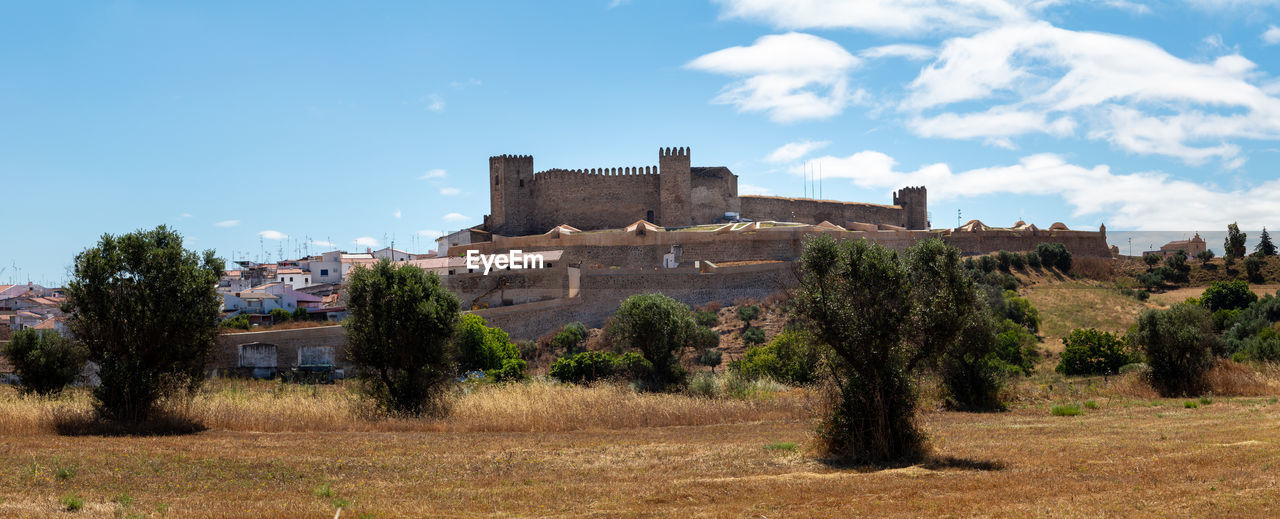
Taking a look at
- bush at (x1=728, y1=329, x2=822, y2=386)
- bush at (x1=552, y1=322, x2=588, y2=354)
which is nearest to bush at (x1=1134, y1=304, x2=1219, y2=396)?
bush at (x1=728, y1=329, x2=822, y2=386)

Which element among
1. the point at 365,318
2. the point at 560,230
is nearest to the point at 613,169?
the point at 560,230

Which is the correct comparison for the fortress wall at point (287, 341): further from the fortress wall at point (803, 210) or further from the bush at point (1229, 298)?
the bush at point (1229, 298)

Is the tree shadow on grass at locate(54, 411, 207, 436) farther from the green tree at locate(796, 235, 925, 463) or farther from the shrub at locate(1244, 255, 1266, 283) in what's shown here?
the shrub at locate(1244, 255, 1266, 283)

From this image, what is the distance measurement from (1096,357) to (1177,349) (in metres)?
5.70

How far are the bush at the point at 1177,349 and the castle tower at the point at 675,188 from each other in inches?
1282

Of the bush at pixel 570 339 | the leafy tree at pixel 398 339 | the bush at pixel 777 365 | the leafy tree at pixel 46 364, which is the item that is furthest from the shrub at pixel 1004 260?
the leafy tree at pixel 46 364

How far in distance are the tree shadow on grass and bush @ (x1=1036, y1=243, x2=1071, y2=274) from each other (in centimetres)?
3760

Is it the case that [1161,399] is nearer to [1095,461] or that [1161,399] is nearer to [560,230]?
[1095,461]

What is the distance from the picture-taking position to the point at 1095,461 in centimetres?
937

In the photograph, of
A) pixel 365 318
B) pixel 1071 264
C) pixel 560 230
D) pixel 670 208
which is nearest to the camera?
pixel 365 318

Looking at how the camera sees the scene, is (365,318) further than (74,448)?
Yes

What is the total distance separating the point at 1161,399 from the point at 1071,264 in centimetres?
2699

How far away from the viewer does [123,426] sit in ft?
42.9

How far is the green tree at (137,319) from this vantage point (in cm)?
1366
